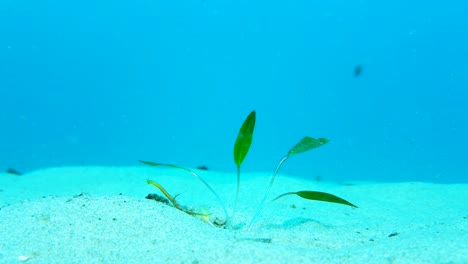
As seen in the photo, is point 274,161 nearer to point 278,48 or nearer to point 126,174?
point 278,48

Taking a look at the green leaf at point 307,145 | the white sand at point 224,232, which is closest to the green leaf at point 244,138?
the green leaf at point 307,145

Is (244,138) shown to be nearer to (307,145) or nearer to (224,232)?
(307,145)

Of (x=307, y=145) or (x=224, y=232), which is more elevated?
(x=307, y=145)

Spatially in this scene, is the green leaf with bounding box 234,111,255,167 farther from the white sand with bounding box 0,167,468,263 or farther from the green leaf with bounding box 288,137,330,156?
the white sand with bounding box 0,167,468,263

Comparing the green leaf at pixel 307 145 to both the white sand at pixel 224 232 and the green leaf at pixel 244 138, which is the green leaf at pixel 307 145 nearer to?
the green leaf at pixel 244 138

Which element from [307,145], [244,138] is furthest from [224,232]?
[307,145]

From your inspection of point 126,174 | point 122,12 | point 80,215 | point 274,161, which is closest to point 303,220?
point 80,215
